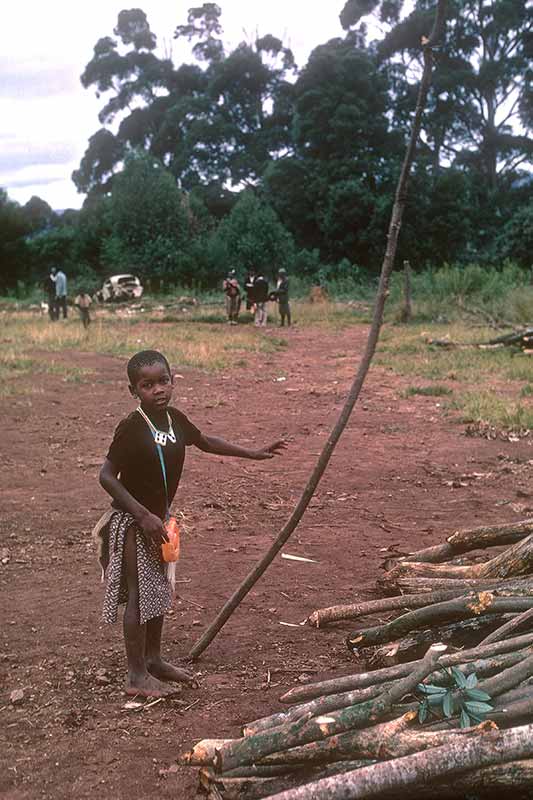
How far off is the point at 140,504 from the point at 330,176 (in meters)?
30.5

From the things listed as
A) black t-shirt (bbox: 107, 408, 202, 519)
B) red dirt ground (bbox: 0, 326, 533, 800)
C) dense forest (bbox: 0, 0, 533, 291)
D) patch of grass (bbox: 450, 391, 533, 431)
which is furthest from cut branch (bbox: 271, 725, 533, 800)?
dense forest (bbox: 0, 0, 533, 291)

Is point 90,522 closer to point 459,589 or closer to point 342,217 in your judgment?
point 459,589

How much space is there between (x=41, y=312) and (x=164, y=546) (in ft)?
79.4

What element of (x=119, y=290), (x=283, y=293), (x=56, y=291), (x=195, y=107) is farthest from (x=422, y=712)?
(x=195, y=107)

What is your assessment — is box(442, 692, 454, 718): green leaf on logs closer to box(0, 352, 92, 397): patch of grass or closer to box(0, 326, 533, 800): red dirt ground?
box(0, 326, 533, 800): red dirt ground

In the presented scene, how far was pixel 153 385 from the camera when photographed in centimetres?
310

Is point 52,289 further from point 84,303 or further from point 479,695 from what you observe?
point 479,695

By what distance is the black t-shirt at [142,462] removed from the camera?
3.08 m

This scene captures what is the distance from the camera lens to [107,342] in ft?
52.3

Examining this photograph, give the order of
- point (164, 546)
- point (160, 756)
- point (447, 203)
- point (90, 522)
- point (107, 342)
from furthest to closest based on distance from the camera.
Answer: point (447, 203), point (107, 342), point (90, 522), point (164, 546), point (160, 756)

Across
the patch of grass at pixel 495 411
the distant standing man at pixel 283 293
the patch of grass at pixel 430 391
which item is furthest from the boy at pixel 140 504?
the distant standing man at pixel 283 293

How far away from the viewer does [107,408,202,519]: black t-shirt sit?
308cm

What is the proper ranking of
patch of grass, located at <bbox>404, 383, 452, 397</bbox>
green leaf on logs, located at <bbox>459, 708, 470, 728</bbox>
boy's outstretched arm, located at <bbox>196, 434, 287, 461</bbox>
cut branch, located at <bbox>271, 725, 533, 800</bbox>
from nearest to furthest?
cut branch, located at <bbox>271, 725, 533, 800</bbox>
green leaf on logs, located at <bbox>459, 708, 470, 728</bbox>
boy's outstretched arm, located at <bbox>196, 434, 287, 461</bbox>
patch of grass, located at <bbox>404, 383, 452, 397</bbox>

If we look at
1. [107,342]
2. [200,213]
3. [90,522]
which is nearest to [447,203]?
[200,213]
